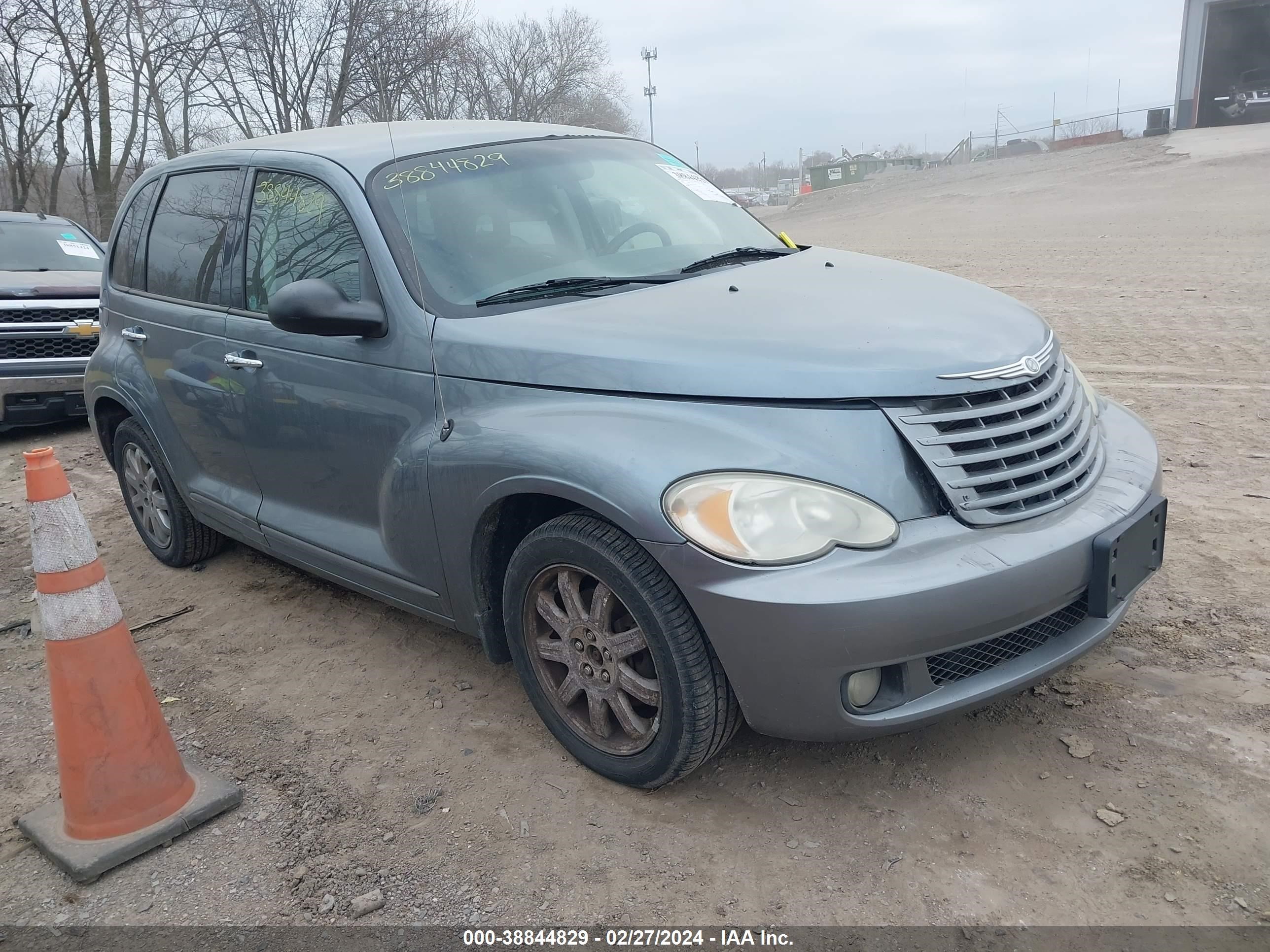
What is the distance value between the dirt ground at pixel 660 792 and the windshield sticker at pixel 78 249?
5.88 metres

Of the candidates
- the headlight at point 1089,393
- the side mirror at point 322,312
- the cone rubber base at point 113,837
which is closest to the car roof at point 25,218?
the side mirror at point 322,312

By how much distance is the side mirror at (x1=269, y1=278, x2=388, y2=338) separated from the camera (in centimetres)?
300

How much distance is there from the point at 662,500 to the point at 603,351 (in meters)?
0.52

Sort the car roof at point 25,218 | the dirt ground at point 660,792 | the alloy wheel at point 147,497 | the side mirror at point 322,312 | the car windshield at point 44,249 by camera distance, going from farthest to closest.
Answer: the car roof at point 25,218 → the car windshield at point 44,249 → the alloy wheel at point 147,497 → the side mirror at point 322,312 → the dirt ground at point 660,792

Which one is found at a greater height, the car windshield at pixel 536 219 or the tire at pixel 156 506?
the car windshield at pixel 536 219

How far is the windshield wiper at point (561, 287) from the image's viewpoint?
3.11 m

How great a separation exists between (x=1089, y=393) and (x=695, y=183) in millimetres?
1717

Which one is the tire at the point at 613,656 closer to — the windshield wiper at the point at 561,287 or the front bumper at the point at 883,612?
the front bumper at the point at 883,612

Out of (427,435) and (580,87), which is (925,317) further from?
(580,87)

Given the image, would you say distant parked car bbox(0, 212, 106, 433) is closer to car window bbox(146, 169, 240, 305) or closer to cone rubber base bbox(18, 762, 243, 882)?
car window bbox(146, 169, 240, 305)

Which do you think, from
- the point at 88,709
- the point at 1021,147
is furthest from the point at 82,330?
the point at 1021,147

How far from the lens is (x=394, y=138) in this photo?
A: 3625 mm

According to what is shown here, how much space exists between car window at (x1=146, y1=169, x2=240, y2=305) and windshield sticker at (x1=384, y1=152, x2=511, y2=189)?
930 millimetres

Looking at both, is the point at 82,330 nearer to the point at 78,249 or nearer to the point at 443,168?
the point at 78,249
